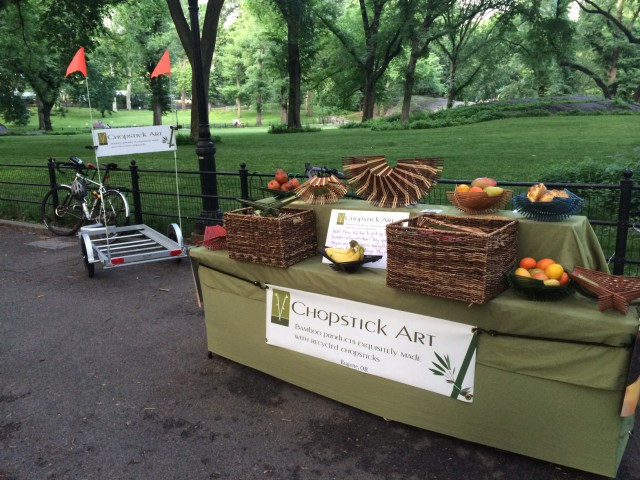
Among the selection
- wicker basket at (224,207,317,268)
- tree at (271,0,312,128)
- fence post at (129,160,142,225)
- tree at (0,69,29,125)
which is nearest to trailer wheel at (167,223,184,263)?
fence post at (129,160,142,225)

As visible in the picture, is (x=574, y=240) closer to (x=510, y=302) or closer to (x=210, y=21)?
(x=510, y=302)

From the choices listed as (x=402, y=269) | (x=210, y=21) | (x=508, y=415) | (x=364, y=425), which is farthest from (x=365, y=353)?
(x=210, y=21)

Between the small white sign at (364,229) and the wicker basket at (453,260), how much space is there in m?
0.45

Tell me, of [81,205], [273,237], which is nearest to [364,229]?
[273,237]

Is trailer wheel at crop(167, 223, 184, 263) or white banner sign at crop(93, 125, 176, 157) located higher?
white banner sign at crop(93, 125, 176, 157)

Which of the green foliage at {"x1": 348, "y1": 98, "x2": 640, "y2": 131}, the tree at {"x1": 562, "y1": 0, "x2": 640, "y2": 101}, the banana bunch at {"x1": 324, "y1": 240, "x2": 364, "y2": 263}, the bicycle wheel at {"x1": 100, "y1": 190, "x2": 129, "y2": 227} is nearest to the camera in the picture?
the banana bunch at {"x1": 324, "y1": 240, "x2": 364, "y2": 263}

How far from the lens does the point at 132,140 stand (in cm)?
676

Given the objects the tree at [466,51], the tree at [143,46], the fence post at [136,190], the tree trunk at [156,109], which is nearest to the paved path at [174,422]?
the fence post at [136,190]

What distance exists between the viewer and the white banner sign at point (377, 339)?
2.87 meters

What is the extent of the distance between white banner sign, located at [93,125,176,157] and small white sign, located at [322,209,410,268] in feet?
13.3

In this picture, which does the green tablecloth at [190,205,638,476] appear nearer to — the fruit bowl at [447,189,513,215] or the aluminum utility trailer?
the fruit bowl at [447,189,513,215]

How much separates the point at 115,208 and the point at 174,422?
5.44 m

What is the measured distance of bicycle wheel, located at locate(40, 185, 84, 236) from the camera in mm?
8734

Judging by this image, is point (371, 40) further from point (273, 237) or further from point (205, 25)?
point (273, 237)
